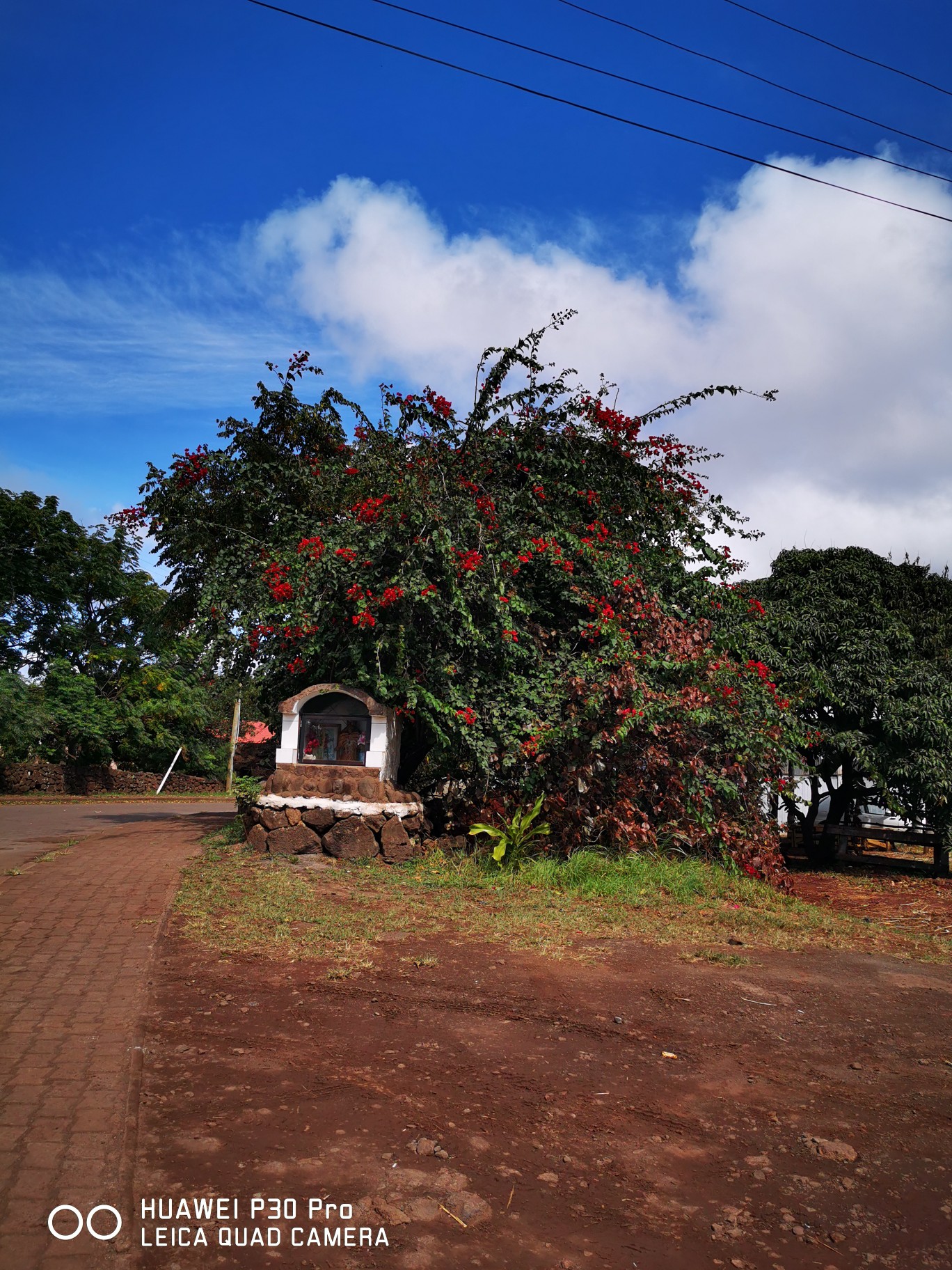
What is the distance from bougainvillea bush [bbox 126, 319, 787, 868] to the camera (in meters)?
9.51

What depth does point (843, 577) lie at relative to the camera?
1225 centimetres

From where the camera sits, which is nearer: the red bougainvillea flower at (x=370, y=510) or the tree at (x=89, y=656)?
the red bougainvillea flower at (x=370, y=510)

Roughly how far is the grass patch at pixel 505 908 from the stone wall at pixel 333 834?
24 centimetres

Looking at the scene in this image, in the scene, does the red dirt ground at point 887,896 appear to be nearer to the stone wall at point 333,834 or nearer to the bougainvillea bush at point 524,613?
the bougainvillea bush at point 524,613

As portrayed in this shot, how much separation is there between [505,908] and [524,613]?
3.74 meters

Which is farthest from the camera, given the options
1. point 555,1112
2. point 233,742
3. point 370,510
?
point 233,742

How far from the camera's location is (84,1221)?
2740mm

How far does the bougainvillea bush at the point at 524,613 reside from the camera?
951cm

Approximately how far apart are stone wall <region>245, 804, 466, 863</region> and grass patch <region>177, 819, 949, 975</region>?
0.80 feet

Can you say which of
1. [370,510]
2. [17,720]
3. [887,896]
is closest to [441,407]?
[370,510]

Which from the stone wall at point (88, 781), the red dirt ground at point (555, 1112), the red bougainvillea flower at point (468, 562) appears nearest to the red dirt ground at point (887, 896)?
the red dirt ground at point (555, 1112)

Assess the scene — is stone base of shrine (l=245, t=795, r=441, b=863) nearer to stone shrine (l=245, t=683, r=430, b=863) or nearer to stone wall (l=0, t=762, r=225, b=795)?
stone shrine (l=245, t=683, r=430, b=863)

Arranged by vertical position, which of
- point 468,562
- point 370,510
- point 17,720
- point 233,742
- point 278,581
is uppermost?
point 370,510

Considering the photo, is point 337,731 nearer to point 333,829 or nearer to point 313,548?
point 333,829
